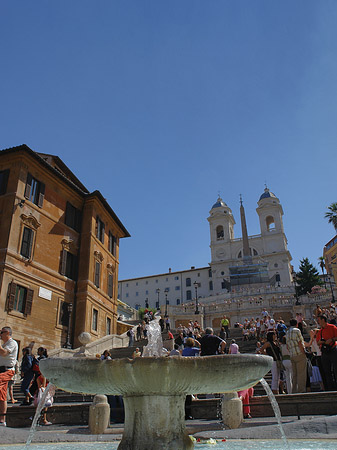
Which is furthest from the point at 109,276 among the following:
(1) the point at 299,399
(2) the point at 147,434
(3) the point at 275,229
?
(3) the point at 275,229

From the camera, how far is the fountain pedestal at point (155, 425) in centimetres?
394

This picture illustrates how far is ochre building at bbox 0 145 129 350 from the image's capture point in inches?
790

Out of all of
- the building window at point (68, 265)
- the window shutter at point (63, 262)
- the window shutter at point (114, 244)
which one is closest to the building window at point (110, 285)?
the window shutter at point (114, 244)

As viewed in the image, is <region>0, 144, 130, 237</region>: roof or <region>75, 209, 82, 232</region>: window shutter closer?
<region>0, 144, 130, 237</region>: roof

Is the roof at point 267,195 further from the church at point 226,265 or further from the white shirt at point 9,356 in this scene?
the white shirt at point 9,356

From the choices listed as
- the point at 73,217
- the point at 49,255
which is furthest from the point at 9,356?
the point at 73,217

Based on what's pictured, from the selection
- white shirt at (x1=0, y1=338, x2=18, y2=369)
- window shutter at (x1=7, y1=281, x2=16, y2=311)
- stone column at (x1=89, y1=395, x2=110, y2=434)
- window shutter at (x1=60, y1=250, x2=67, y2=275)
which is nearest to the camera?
stone column at (x1=89, y1=395, x2=110, y2=434)

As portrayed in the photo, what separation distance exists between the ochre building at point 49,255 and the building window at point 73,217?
0.07 metres

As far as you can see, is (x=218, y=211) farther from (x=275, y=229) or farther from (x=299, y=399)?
(x=299, y=399)

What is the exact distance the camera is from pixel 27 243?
21.4 m

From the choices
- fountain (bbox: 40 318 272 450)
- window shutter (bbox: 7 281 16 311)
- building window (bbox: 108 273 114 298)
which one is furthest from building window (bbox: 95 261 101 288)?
fountain (bbox: 40 318 272 450)

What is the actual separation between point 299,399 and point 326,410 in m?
0.50

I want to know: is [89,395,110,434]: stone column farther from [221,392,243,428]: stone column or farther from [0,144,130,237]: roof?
[0,144,130,237]: roof

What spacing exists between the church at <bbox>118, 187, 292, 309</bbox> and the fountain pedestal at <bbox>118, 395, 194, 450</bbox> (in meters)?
76.0
